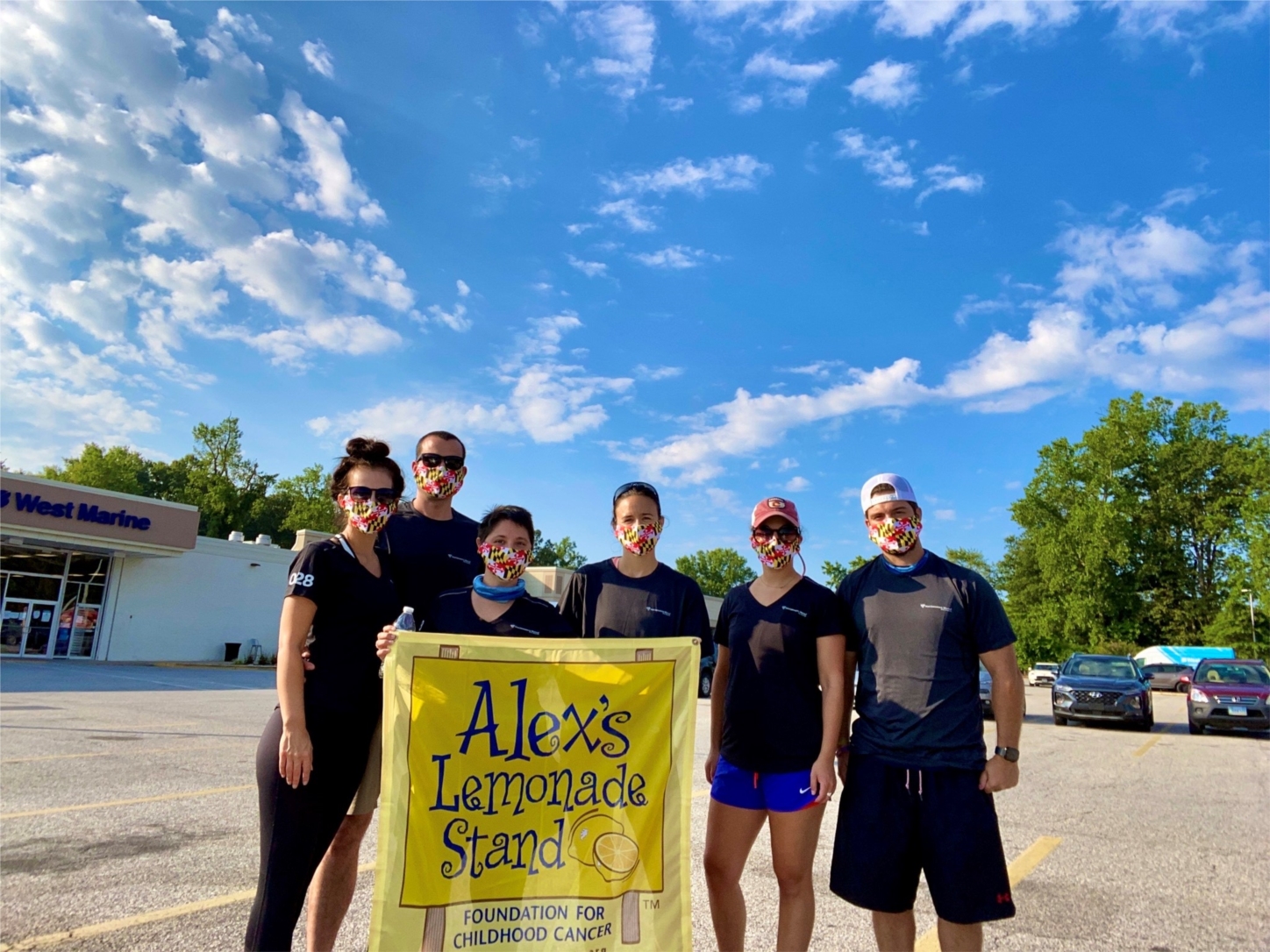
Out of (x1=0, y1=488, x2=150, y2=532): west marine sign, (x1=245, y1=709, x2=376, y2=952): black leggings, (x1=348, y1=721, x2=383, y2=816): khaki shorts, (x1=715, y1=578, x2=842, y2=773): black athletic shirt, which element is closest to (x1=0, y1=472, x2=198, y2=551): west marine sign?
(x1=0, y1=488, x2=150, y2=532): west marine sign

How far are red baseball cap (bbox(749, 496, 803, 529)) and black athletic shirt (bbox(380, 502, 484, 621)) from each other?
1380 mm

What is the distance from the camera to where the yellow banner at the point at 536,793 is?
303 cm

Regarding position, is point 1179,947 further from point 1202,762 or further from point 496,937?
point 1202,762

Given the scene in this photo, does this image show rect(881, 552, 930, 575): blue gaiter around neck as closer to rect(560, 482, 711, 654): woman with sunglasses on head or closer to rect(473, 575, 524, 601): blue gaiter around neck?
rect(560, 482, 711, 654): woman with sunglasses on head

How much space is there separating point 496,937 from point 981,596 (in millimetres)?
2373

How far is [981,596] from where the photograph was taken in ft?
11.4

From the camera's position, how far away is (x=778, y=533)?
3.78 metres

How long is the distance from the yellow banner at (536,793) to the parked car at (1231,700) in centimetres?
1857

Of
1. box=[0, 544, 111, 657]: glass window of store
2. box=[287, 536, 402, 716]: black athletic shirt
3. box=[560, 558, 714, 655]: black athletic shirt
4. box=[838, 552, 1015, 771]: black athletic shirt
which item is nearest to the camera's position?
box=[287, 536, 402, 716]: black athletic shirt

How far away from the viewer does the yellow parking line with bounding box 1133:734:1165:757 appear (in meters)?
13.8

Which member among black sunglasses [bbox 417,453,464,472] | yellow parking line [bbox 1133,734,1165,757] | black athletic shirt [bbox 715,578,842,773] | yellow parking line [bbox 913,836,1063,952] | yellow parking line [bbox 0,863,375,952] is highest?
black sunglasses [bbox 417,453,464,472]

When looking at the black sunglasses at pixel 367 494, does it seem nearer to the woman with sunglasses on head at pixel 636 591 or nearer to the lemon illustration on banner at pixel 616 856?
the woman with sunglasses on head at pixel 636 591

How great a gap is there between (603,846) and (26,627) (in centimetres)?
3237

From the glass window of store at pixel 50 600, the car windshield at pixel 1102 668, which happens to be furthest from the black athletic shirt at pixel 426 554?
the glass window of store at pixel 50 600
